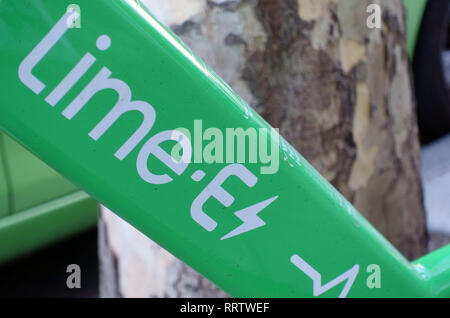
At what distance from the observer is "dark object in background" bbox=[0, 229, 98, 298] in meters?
1.86

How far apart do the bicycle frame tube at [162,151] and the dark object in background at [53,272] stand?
1282 millimetres

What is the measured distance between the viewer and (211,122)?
0.67 m

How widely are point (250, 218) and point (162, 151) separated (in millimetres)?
155

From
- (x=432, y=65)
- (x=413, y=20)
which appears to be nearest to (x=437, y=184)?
(x=432, y=65)

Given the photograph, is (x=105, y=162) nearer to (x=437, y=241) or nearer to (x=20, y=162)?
(x=20, y=162)

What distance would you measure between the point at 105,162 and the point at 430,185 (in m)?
2.11

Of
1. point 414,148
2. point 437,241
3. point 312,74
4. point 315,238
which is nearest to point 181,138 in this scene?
point 315,238

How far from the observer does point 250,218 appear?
27.8 inches

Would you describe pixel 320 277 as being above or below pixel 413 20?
below

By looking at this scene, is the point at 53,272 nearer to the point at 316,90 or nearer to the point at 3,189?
the point at 3,189

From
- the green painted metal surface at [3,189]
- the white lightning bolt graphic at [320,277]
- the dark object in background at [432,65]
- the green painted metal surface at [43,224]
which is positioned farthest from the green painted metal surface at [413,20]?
the white lightning bolt graphic at [320,277]

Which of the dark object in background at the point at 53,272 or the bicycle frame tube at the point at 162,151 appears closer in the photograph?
the bicycle frame tube at the point at 162,151

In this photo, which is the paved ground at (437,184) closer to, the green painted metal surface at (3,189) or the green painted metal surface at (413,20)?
the green painted metal surface at (413,20)

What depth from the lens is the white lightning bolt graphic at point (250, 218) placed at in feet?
2.30
